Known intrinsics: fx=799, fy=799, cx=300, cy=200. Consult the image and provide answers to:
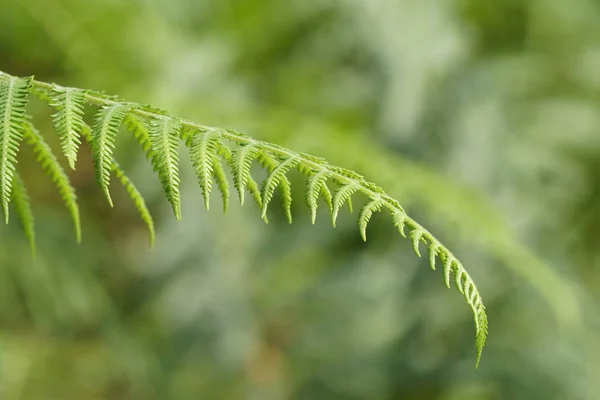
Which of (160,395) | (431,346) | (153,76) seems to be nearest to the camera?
(153,76)

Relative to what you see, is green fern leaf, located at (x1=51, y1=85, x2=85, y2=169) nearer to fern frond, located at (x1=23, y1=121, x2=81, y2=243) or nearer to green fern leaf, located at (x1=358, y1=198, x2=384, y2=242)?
fern frond, located at (x1=23, y1=121, x2=81, y2=243)

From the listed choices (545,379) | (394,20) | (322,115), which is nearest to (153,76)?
(322,115)

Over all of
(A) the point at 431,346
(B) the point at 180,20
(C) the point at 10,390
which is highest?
(B) the point at 180,20

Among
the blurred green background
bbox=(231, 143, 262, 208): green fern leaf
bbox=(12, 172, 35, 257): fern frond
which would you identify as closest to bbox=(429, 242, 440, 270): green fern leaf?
bbox=(231, 143, 262, 208): green fern leaf

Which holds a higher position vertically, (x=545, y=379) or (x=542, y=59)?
(x=542, y=59)

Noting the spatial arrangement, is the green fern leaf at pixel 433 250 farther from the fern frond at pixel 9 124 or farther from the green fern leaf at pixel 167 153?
the fern frond at pixel 9 124

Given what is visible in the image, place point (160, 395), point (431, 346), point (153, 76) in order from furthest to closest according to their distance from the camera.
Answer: point (160, 395) → point (431, 346) → point (153, 76)

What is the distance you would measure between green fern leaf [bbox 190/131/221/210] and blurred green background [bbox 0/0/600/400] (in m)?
1.13

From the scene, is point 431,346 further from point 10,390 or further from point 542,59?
point 10,390

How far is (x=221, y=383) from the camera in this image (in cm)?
212

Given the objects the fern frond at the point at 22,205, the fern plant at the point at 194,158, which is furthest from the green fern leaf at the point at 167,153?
the fern frond at the point at 22,205

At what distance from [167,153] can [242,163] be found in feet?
0.17

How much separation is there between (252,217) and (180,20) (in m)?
0.64

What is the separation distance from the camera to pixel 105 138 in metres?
0.53
